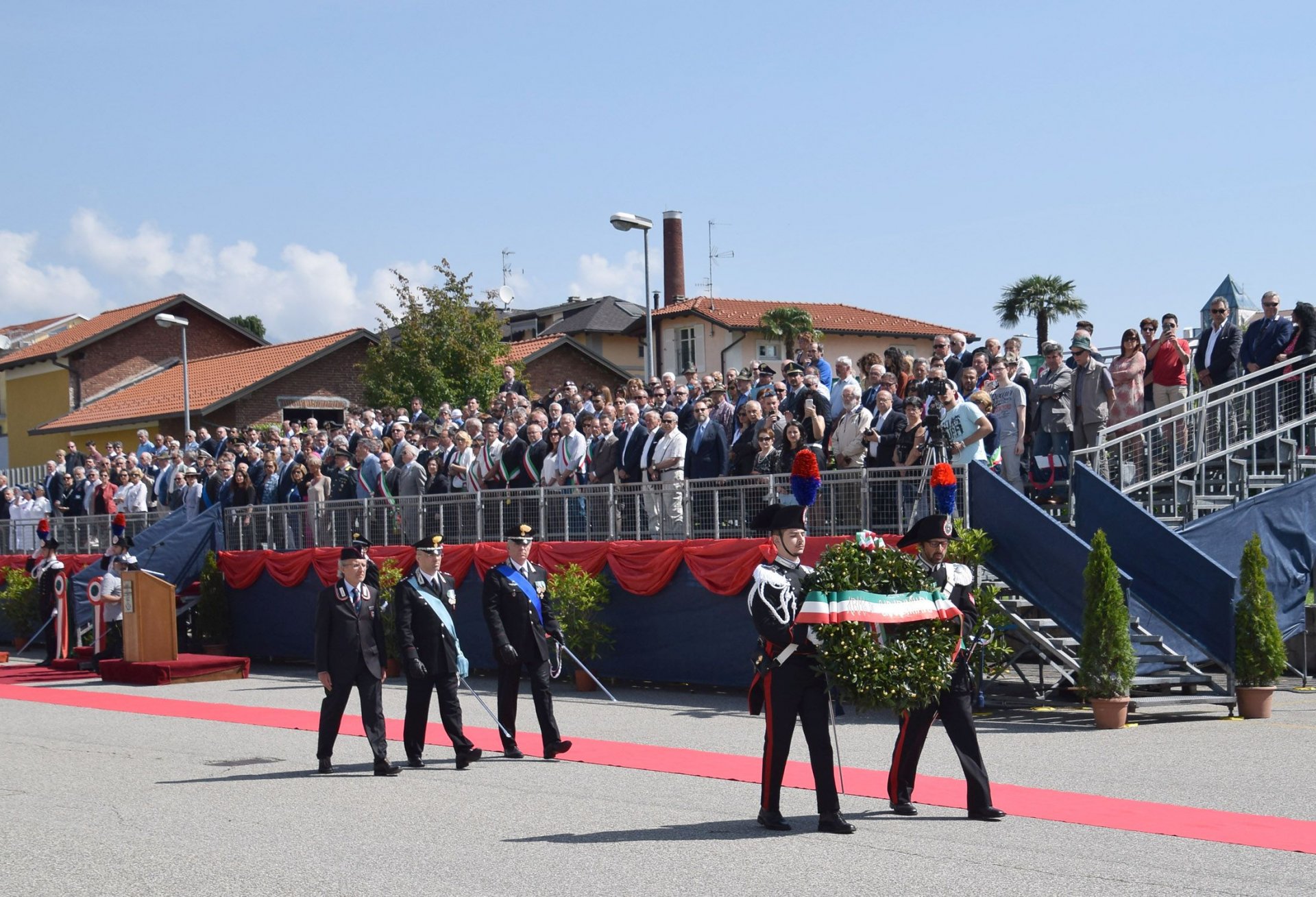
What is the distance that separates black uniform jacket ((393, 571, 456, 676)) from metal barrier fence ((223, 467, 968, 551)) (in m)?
4.94

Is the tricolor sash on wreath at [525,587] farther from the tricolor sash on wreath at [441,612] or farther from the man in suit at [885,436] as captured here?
the man in suit at [885,436]

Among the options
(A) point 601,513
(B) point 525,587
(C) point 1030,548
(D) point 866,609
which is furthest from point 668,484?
(D) point 866,609

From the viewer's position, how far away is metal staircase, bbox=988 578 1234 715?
44.4ft

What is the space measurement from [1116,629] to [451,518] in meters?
10.1

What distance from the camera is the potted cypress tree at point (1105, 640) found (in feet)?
42.3

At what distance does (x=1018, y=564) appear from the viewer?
14.1 metres

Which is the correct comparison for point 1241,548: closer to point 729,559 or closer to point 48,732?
point 729,559

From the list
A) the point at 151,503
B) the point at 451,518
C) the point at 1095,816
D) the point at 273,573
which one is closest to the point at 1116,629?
the point at 1095,816

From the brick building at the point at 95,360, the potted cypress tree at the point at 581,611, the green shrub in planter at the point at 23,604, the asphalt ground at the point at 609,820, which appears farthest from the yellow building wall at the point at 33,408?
the asphalt ground at the point at 609,820

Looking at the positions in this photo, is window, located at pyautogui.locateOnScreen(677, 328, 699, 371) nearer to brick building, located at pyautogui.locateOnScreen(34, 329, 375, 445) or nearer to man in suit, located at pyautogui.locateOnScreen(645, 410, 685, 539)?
brick building, located at pyautogui.locateOnScreen(34, 329, 375, 445)

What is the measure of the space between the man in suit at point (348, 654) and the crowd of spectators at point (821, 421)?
13.8 ft

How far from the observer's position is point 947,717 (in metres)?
8.65

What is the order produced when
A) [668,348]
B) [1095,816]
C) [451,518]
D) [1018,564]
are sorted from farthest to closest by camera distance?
1. [668,348]
2. [451,518]
3. [1018,564]
4. [1095,816]

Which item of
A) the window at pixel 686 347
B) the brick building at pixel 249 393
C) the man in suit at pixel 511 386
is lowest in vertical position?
the man in suit at pixel 511 386
